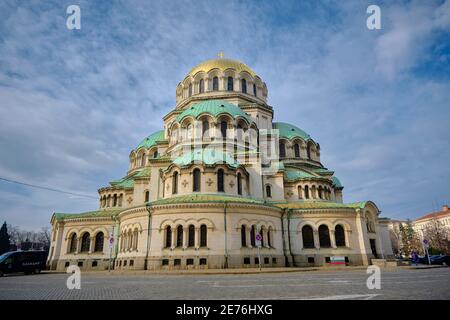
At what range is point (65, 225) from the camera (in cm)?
3428

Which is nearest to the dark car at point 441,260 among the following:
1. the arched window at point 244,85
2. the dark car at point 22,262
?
the arched window at point 244,85

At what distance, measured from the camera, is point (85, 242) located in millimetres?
33656

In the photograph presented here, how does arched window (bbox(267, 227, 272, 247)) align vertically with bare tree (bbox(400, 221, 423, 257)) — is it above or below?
below

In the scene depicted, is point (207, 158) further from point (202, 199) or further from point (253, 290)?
point (253, 290)

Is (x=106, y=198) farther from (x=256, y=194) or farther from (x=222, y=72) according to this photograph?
(x=222, y=72)

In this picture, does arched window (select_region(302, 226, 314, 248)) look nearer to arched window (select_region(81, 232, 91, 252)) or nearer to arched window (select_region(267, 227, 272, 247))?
arched window (select_region(267, 227, 272, 247))

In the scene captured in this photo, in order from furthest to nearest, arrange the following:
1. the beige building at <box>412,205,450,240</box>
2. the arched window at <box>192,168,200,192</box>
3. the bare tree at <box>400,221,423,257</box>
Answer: the beige building at <box>412,205,450,240</box> < the bare tree at <box>400,221,423,257</box> < the arched window at <box>192,168,200,192</box>

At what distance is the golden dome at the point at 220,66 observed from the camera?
42.0 meters

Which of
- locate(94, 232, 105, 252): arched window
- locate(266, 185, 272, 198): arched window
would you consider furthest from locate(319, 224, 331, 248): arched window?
locate(94, 232, 105, 252): arched window

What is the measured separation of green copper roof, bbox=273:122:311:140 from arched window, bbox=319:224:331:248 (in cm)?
1402

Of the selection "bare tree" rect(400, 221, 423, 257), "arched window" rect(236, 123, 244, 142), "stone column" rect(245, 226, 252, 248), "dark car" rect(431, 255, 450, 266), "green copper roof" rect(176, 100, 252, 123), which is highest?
"green copper roof" rect(176, 100, 252, 123)

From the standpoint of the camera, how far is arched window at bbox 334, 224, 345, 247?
1144 inches

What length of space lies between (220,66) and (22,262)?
104 feet

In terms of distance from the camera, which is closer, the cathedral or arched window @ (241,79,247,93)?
the cathedral
